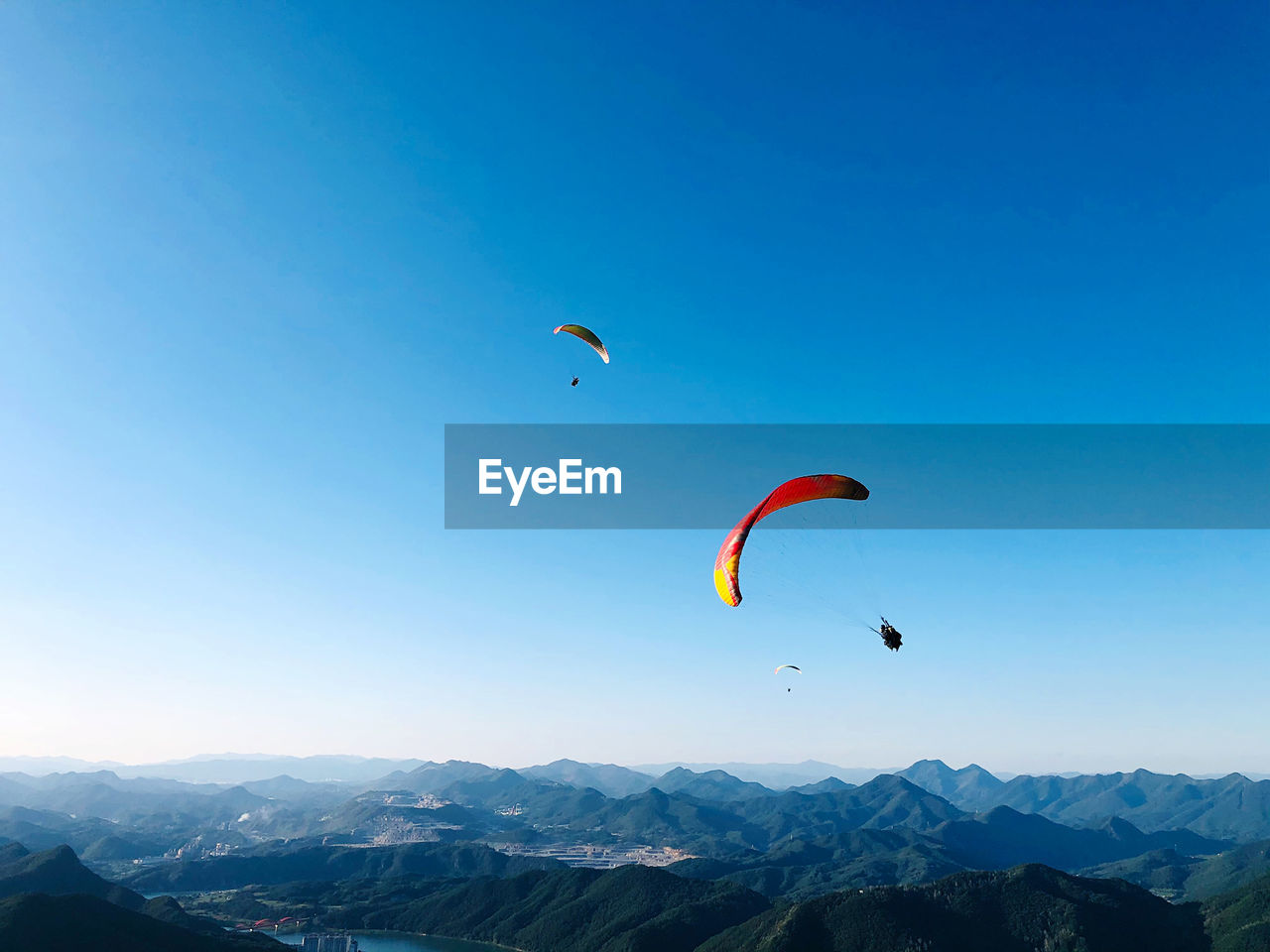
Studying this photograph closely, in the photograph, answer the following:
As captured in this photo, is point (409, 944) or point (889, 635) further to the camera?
point (409, 944)

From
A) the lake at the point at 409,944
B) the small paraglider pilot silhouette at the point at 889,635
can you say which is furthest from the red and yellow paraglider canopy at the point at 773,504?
the lake at the point at 409,944

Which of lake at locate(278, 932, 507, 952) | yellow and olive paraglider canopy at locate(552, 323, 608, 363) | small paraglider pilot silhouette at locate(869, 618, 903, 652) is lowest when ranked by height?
lake at locate(278, 932, 507, 952)

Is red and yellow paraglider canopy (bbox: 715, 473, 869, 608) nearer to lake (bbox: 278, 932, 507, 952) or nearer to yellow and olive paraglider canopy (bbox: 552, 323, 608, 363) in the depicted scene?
yellow and olive paraglider canopy (bbox: 552, 323, 608, 363)

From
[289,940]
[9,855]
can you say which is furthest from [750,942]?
[9,855]

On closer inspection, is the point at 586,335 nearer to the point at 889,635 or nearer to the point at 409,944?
the point at 889,635

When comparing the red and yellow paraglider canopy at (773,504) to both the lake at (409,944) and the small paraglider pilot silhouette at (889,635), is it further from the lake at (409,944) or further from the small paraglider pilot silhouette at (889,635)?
the lake at (409,944)

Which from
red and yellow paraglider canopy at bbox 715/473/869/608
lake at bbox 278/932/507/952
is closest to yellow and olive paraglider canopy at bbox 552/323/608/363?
red and yellow paraglider canopy at bbox 715/473/869/608

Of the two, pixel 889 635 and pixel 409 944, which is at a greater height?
pixel 889 635

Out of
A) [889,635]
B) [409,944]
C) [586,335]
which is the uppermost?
[586,335]

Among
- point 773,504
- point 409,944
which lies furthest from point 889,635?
point 409,944
